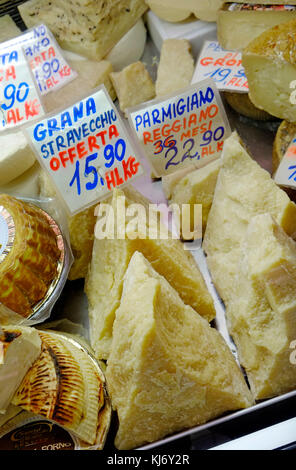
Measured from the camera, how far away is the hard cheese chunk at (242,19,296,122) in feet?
4.51

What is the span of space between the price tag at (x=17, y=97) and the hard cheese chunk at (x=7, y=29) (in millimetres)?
324

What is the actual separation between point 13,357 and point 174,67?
4.38 ft

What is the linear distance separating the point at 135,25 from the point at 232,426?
169 centimetres

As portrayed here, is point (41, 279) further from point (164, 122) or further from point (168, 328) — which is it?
point (164, 122)

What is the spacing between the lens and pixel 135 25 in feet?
6.72

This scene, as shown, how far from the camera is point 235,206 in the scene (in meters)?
1.41

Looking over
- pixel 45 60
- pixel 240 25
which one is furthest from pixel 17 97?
pixel 240 25

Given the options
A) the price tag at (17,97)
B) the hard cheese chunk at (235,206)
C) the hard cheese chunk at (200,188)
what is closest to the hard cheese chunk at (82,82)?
the price tag at (17,97)

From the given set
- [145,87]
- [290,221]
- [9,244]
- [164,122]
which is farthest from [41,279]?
[145,87]

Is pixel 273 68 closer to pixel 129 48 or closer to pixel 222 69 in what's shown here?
pixel 222 69

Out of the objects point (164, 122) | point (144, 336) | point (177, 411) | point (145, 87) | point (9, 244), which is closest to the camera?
point (144, 336)

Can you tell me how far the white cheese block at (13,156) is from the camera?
60.9 inches

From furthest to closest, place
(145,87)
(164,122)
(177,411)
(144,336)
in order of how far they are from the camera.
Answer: (145,87) → (164,122) → (177,411) → (144,336)

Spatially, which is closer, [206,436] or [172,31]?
[206,436]
